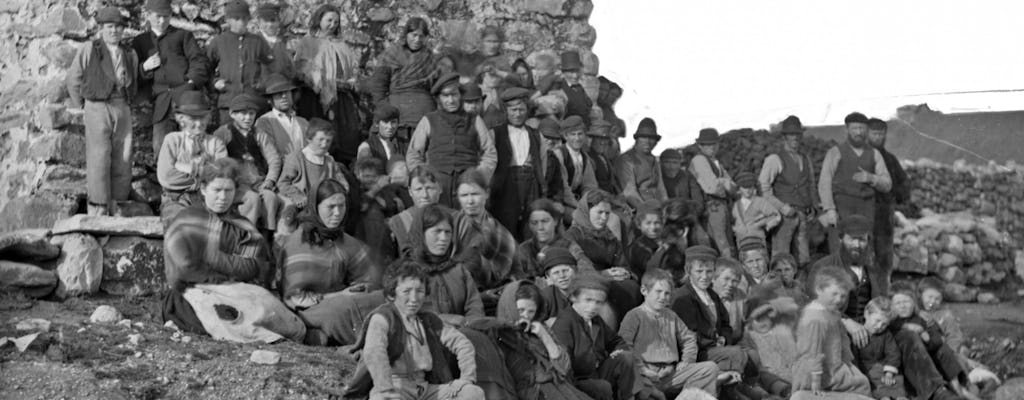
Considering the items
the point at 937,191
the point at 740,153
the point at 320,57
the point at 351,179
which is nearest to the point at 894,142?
the point at 937,191

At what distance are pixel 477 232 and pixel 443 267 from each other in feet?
2.08

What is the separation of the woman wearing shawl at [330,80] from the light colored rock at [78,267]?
2.41 meters

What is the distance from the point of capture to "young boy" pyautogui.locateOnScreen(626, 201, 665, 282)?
1104 cm

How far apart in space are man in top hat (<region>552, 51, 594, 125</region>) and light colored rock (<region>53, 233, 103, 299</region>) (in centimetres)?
432

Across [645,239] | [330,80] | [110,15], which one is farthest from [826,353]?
[110,15]

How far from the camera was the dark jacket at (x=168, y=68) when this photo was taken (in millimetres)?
11211

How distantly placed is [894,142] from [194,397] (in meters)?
10.5

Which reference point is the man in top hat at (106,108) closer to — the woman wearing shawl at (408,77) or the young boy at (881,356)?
the woman wearing shawl at (408,77)

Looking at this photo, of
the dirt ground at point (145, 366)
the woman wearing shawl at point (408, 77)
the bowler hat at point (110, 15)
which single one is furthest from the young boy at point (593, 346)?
the bowler hat at point (110, 15)

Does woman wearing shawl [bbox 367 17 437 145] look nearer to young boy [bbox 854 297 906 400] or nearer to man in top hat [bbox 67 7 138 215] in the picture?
man in top hat [bbox 67 7 138 215]

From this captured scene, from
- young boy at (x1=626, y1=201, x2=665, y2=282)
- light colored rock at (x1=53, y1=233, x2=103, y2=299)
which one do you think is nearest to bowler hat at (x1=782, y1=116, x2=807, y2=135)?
young boy at (x1=626, y1=201, x2=665, y2=282)

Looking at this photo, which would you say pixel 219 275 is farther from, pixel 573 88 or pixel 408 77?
pixel 573 88

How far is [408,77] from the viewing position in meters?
12.4

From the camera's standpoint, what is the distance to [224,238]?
30.5 feet
